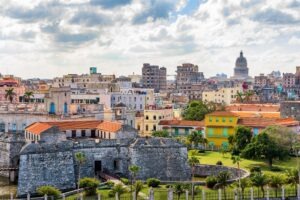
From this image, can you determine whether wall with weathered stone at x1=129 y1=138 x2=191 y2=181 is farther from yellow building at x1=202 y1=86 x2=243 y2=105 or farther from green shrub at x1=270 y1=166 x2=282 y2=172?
yellow building at x1=202 y1=86 x2=243 y2=105

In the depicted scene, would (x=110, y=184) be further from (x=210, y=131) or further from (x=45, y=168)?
(x=210, y=131)

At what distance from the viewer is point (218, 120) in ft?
221

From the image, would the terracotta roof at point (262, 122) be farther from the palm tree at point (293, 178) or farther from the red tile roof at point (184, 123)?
the palm tree at point (293, 178)

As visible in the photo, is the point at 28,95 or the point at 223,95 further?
the point at 223,95

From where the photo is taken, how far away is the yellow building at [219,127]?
6681 centimetres

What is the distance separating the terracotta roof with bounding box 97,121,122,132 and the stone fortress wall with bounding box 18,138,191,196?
4086 mm

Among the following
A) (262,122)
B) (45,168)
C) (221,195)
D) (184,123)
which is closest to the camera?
(221,195)

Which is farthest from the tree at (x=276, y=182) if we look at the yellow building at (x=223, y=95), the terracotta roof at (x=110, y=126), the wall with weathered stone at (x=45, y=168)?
the yellow building at (x=223, y=95)

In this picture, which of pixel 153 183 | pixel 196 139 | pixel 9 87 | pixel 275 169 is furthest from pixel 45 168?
pixel 9 87

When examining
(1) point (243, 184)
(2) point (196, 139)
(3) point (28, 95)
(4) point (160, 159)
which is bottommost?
(1) point (243, 184)

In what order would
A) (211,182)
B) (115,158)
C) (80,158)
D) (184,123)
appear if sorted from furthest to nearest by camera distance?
(184,123), (115,158), (80,158), (211,182)

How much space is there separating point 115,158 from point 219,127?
68.7 feet

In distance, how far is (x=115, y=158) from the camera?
1976 inches

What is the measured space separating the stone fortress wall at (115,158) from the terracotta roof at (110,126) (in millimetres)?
Result: 4086
